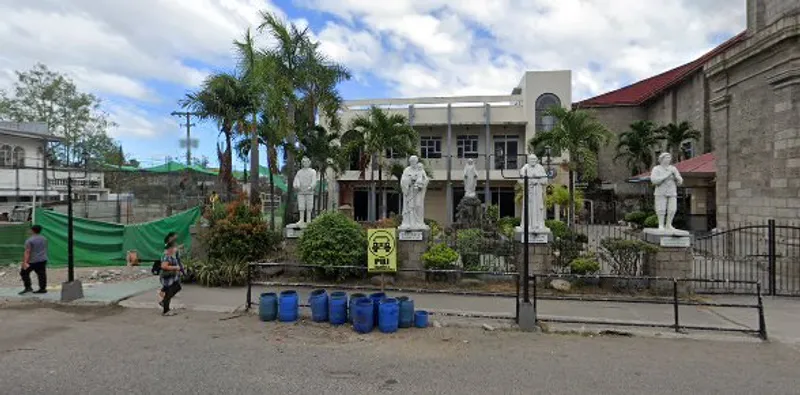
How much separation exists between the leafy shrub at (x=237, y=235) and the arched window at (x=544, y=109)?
20.9 meters

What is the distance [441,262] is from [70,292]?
744cm

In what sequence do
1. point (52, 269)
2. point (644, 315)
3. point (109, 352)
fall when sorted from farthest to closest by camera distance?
point (52, 269) < point (644, 315) < point (109, 352)

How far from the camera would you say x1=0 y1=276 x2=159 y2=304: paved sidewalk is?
9.39 meters

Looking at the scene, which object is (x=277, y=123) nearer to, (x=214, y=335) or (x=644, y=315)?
(x=214, y=335)

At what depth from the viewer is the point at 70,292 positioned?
367 inches

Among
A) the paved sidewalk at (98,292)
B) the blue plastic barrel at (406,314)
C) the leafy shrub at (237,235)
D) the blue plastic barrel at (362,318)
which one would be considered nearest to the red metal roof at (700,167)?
the blue plastic barrel at (406,314)

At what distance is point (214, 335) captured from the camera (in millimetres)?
7188

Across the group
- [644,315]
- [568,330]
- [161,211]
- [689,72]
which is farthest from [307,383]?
[689,72]

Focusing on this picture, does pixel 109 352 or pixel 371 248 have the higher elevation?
pixel 371 248

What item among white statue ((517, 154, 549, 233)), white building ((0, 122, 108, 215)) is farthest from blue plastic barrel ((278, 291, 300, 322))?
white building ((0, 122, 108, 215))

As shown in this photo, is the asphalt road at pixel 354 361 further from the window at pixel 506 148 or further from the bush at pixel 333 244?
the window at pixel 506 148

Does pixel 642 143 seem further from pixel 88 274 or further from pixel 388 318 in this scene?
pixel 88 274

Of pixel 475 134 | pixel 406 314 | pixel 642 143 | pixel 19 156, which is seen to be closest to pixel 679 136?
pixel 642 143

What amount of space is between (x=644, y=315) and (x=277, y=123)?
13128mm
